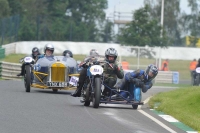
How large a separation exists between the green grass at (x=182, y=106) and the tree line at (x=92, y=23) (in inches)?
1264

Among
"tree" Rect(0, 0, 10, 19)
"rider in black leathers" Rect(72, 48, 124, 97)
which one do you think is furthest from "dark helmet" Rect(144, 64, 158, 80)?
"tree" Rect(0, 0, 10, 19)

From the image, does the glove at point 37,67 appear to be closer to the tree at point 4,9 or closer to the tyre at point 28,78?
the tyre at point 28,78

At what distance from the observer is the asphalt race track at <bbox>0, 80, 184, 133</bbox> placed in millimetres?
12500

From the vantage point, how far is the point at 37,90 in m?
22.8

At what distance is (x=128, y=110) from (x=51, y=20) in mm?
53857

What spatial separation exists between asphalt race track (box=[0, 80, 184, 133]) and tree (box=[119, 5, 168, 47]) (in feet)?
109

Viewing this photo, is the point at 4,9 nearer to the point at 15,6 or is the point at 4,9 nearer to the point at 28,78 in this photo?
the point at 15,6

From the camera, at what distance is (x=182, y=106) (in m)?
16.9

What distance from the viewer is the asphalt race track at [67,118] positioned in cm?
1250

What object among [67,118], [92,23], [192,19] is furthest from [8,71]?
[192,19]

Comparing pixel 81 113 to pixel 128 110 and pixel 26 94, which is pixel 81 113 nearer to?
pixel 128 110

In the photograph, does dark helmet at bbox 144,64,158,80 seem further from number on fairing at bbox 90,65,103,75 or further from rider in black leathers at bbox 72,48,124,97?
number on fairing at bbox 90,65,103,75

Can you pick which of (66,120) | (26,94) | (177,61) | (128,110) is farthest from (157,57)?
(66,120)

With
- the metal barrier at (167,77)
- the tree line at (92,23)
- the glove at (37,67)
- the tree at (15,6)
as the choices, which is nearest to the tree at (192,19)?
the tree line at (92,23)
